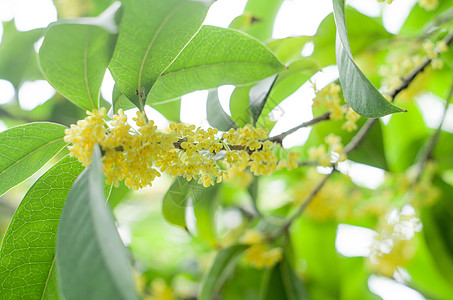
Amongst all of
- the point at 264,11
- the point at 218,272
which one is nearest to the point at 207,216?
the point at 218,272

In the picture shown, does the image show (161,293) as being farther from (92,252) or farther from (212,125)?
(92,252)

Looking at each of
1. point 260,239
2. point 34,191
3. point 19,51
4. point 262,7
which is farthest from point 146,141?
point 19,51

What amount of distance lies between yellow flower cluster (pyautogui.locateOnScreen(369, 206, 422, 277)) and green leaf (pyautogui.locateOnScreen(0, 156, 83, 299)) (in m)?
1.26

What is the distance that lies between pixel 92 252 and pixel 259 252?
109cm

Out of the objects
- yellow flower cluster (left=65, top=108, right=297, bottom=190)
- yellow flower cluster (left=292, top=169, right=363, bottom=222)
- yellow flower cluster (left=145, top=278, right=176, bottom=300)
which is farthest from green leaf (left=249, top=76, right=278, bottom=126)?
yellow flower cluster (left=145, top=278, right=176, bottom=300)

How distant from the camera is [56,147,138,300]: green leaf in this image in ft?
1.60

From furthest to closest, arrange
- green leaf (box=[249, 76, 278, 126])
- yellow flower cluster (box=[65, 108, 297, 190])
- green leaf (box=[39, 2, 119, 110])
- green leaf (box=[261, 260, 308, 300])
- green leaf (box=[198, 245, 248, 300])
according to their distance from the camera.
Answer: green leaf (box=[261, 260, 308, 300]), green leaf (box=[198, 245, 248, 300]), green leaf (box=[249, 76, 278, 126]), yellow flower cluster (box=[65, 108, 297, 190]), green leaf (box=[39, 2, 119, 110])

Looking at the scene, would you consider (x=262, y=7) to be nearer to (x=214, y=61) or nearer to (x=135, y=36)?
(x=214, y=61)

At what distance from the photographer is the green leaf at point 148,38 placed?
715 mm

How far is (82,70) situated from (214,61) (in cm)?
39

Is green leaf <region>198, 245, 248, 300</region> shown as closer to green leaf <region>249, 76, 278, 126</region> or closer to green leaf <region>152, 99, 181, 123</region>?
green leaf <region>152, 99, 181, 123</region>

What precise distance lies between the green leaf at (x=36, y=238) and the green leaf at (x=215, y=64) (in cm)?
32

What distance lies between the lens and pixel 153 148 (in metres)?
0.79

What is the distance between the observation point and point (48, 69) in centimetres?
75
